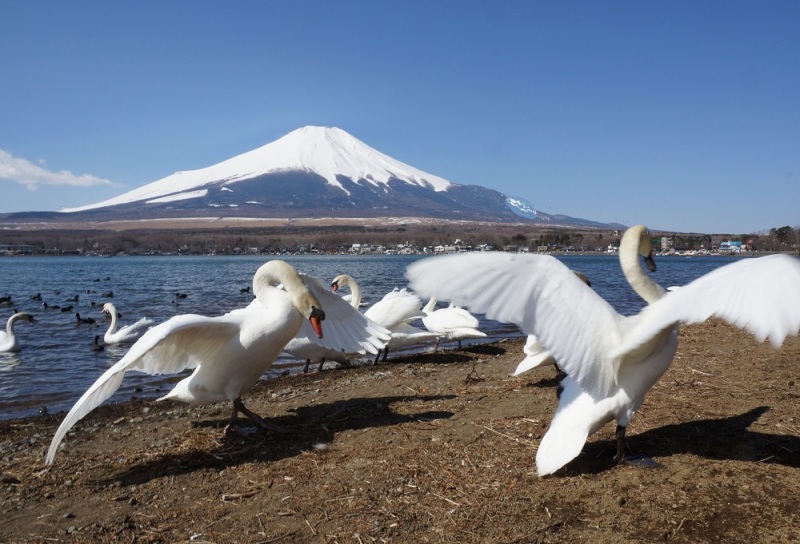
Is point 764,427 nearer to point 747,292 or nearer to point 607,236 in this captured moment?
Result: point 747,292

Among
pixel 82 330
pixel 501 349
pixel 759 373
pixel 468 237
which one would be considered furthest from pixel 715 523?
pixel 468 237

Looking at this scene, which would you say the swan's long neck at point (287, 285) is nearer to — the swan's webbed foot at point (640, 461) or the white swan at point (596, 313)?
the white swan at point (596, 313)

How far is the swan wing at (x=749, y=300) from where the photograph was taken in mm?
2771

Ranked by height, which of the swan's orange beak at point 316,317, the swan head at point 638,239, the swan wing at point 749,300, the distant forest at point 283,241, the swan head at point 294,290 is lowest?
the distant forest at point 283,241

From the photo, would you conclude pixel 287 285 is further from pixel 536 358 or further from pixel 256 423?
pixel 536 358

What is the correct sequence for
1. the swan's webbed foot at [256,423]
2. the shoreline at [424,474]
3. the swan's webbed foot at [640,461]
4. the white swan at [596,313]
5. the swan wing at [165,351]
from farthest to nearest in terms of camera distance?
the swan's webbed foot at [256,423]
the swan wing at [165,351]
the swan's webbed foot at [640,461]
the shoreline at [424,474]
the white swan at [596,313]

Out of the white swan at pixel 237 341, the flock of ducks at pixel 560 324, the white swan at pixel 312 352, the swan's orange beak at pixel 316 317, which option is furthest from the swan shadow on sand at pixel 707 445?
the white swan at pixel 312 352

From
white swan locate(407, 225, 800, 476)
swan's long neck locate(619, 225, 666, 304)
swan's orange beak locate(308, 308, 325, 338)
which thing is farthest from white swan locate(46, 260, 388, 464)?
swan's long neck locate(619, 225, 666, 304)

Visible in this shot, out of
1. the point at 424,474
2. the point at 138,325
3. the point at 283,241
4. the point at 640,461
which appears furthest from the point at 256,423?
the point at 283,241

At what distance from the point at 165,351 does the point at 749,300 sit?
5.33 metres

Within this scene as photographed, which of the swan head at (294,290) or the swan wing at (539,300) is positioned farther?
the swan head at (294,290)

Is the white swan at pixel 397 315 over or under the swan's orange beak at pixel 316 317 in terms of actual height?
under

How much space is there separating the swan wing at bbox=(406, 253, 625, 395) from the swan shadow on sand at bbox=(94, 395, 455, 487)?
266 cm

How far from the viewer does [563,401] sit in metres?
4.61
